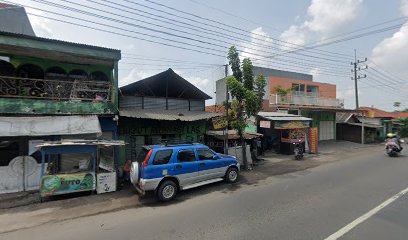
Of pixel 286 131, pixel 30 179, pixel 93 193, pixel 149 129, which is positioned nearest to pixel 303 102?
pixel 286 131

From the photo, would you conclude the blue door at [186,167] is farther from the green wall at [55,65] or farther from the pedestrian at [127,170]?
the green wall at [55,65]

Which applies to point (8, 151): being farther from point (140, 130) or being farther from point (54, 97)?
point (140, 130)

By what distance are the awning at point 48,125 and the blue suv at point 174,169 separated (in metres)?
2.61

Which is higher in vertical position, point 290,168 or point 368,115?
point 368,115

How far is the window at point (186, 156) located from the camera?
332 inches

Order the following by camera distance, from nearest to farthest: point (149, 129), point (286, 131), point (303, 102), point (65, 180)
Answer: point (65, 180), point (149, 129), point (286, 131), point (303, 102)

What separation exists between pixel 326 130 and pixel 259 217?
24.0m

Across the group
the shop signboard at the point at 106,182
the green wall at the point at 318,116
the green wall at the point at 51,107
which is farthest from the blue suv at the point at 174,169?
the green wall at the point at 318,116

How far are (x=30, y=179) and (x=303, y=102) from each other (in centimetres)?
2143

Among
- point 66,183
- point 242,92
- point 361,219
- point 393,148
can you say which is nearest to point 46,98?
point 66,183

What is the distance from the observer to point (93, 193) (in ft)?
28.5

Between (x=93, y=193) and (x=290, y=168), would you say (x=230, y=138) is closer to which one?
(x=290, y=168)

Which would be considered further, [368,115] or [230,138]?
[368,115]

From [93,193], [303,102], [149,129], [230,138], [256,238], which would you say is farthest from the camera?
[303,102]
